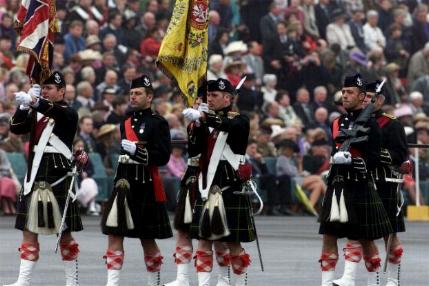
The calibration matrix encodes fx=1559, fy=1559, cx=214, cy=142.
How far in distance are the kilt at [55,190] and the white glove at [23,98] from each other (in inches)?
27.3

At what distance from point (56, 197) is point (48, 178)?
175 mm

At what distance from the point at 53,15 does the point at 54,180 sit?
1.54 m

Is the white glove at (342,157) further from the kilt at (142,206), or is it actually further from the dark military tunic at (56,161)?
the dark military tunic at (56,161)

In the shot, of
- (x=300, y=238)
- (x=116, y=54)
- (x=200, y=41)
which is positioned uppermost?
(x=116, y=54)

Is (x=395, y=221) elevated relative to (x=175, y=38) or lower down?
lower down

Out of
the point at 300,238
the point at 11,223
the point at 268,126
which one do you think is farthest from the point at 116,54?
the point at 300,238

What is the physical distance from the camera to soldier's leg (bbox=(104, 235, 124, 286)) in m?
12.4

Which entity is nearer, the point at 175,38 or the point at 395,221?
the point at 175,38

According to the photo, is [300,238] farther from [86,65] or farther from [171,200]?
[86,65]

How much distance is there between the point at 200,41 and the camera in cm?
1296

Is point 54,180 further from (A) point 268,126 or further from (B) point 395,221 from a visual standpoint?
(A) point 268,126

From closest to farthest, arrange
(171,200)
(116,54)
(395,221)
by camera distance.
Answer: (395,221) → (171,200) → (116,54)

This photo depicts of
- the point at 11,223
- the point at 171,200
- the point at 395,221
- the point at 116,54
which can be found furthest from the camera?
the point at 116,54

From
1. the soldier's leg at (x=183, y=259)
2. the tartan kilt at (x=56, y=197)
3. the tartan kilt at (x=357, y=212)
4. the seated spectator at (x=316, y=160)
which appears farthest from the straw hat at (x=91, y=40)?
the tartan kilt at (x=357, y=212)
